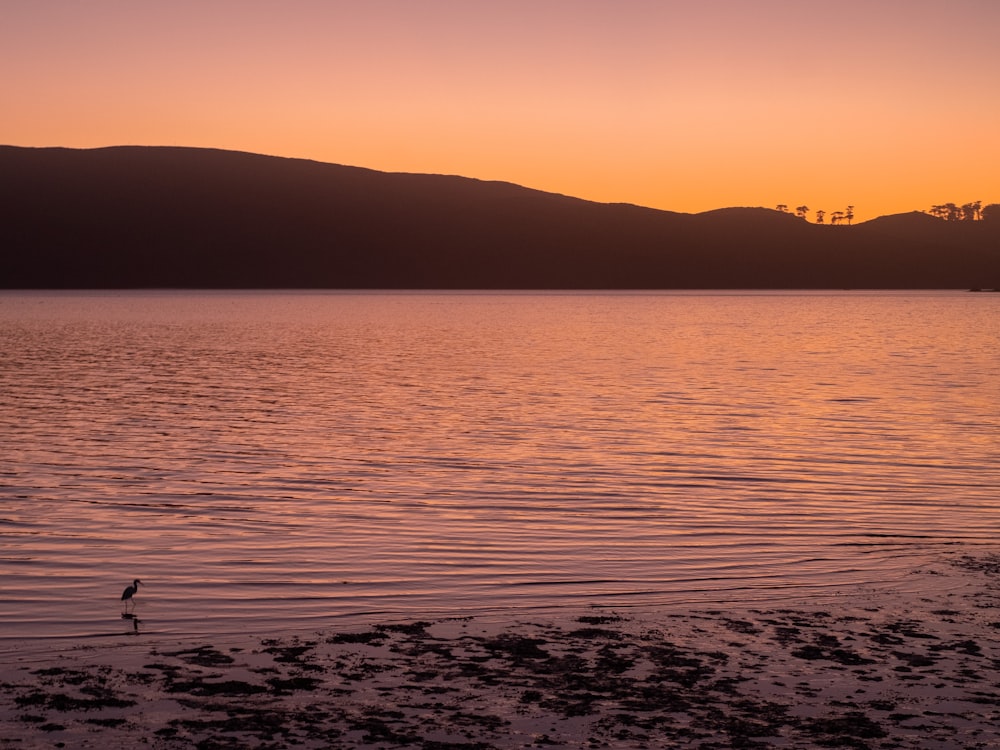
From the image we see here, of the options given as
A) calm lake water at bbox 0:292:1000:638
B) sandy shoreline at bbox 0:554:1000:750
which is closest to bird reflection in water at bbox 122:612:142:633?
calm lake water at bbox 0:292:1000:638

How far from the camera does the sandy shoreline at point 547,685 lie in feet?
28.6

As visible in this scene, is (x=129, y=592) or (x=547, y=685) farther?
(x=129, y=592)

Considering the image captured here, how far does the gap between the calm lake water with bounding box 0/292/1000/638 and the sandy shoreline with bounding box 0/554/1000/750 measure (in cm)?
116

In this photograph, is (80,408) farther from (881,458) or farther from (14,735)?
(14,735)

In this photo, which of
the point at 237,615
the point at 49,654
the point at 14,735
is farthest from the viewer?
the point at 237,615

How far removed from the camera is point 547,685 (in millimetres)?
9875

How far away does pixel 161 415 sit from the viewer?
32.2 metres

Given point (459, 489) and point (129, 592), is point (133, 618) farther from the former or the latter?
point (459, 489)

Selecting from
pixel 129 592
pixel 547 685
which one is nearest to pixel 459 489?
pixel 129 592

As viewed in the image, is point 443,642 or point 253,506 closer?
point 443,642

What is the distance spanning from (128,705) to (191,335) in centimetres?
7691

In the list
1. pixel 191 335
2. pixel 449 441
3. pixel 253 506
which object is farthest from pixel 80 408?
pixel 191 335

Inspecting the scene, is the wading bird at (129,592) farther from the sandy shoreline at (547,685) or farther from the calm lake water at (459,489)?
the sandy shoreline at (547,685)

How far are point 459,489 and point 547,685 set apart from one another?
430 inches
